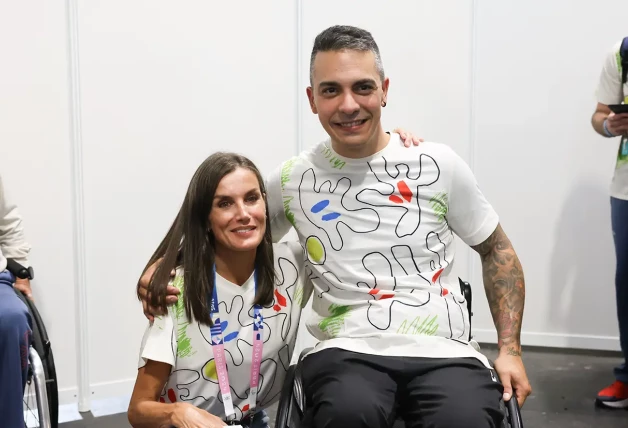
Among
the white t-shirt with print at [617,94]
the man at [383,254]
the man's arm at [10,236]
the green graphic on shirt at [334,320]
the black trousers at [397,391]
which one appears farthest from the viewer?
the white t-shirt with print at [617,94]

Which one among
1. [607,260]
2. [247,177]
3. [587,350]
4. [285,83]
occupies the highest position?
[285,83]

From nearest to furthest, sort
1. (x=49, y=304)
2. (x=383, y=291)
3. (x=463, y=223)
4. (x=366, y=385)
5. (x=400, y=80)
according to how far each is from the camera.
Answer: (x=366, y=385) < (x=383, y=291) < (x=463, y=223) < (x=49, y=304) < (x=400, y=80)

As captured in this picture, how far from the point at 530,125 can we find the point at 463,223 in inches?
80.3

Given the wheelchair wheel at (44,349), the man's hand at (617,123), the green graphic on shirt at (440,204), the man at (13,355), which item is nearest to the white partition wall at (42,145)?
the wheelchair wheel at (44,349)

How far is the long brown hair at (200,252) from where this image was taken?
1.66 metres

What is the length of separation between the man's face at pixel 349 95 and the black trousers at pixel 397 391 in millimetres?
560

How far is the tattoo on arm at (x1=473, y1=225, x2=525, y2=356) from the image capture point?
182 cm

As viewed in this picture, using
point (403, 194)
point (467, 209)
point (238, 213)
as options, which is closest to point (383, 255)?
point (403, 194)

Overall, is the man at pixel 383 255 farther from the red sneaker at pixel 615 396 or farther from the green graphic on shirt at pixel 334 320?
the red sneaker at pixel 615 396

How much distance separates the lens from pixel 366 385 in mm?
1564

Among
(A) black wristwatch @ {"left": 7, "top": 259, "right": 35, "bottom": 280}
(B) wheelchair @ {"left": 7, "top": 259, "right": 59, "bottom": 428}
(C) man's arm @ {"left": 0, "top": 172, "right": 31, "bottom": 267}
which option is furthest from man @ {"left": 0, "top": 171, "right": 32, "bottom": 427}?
(C) man's arm @ {"left": 0, "top": 172, "right": 31, "bottom": 267}

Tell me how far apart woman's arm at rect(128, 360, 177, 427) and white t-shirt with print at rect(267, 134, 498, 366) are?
399mm

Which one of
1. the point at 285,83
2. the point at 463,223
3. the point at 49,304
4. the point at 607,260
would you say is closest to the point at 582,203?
the point at 607,260

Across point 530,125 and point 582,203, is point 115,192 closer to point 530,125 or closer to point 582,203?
point 530,125
